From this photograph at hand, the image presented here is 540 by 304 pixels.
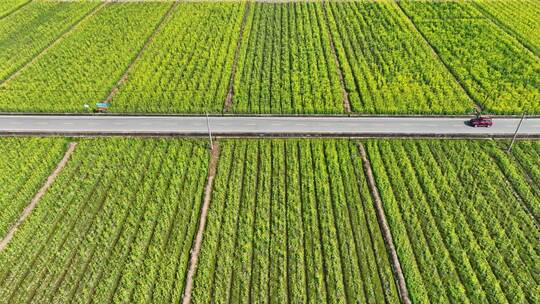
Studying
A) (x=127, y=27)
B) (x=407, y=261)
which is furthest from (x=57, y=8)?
(x=407, y=261)

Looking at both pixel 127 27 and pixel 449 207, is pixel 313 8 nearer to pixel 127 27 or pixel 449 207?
pixel 127 27

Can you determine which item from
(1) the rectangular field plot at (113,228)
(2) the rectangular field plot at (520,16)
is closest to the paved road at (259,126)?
(1) the rectangular field plot at (113,228)

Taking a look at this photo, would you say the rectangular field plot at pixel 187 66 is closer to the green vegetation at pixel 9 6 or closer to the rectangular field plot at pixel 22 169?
the rectangular field plot at pixel 22 169

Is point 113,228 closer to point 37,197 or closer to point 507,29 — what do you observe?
point 37,197

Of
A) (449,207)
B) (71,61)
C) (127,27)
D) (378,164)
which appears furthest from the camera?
(127,27)

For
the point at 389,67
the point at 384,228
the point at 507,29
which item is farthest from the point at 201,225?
the point at 507,29

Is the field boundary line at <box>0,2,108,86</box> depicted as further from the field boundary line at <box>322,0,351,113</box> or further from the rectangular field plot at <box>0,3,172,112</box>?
the field boundary line at <box>322,0,351,113</box>
